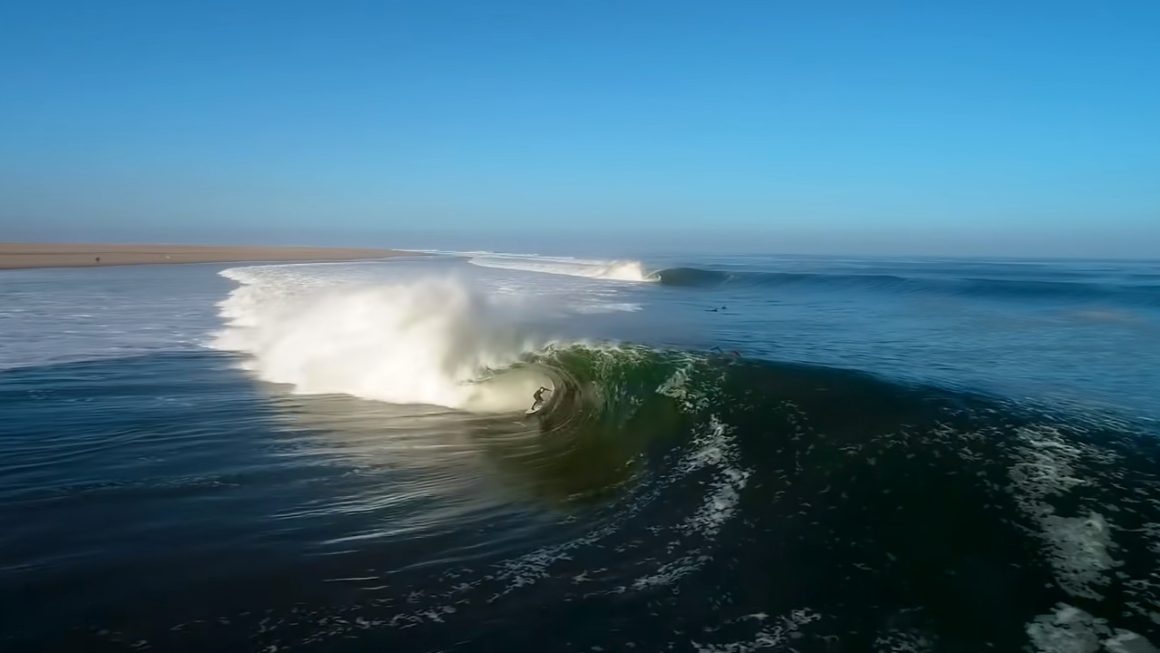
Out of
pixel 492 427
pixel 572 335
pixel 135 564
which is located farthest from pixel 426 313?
pixel 135 564

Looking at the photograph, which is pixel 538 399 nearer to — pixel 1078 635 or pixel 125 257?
pixel 1078 635

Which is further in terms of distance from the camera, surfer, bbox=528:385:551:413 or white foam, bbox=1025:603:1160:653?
surfer, bbox=528:385:551:413

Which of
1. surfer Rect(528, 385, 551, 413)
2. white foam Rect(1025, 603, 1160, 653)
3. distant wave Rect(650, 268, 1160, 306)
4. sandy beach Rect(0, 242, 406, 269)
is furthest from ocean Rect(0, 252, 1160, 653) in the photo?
sandy beach Rect(0, 242, 406, 269)

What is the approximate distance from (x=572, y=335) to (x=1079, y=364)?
8.43 metres

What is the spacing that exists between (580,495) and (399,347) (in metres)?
6.73

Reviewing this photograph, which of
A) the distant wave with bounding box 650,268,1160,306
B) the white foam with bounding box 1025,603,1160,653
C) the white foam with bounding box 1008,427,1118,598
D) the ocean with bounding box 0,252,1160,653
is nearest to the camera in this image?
the white foam with bounding box 1025,603,1160,653

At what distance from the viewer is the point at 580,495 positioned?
7020 mm

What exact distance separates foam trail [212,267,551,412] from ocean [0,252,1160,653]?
8cm

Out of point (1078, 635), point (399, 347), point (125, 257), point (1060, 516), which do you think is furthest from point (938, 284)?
point (125, 257)

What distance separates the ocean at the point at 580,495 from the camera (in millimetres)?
4582

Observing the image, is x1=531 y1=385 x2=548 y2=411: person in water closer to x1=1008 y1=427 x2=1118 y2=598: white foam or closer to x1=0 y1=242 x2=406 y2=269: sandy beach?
x1=1008 y1=427 x2=1118 y2=598: white foam

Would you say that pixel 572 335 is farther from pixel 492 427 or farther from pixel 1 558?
pixel 1 558

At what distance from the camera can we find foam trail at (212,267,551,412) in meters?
11.2

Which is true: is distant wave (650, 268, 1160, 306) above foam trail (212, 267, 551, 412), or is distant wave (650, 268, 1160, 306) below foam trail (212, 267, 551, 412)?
above
